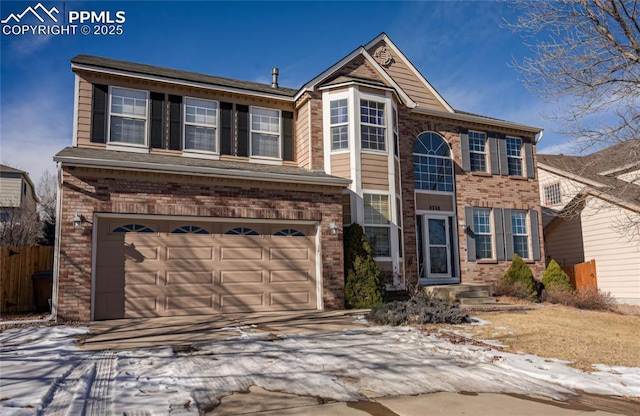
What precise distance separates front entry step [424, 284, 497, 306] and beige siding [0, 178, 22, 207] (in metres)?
25.9

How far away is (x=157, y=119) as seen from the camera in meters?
13.3

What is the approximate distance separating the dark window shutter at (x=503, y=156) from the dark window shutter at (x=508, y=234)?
4.81 feet

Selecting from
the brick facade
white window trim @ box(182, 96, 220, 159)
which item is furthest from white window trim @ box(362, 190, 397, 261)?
white window trim @ box(182, 96, 220, 159)

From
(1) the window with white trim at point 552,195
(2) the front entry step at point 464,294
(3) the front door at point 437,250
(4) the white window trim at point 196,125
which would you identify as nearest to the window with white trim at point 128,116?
(4) the white window trim at point 196,125

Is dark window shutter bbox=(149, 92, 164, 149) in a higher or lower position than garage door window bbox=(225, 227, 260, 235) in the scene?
higher

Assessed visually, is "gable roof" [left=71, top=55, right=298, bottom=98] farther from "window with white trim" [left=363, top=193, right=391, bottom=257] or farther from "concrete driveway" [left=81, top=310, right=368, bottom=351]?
"concrete driveway" [left=81, top=310, right=368, bottom=351]

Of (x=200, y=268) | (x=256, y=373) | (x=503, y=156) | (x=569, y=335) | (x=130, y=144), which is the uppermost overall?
(x=503, y=156)

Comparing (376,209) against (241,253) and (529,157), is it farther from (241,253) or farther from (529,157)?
(529,157)

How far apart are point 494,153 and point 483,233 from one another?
9.89ft

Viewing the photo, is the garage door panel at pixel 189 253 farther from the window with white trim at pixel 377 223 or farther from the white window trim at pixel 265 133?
the window with white trim at pixel 377 223

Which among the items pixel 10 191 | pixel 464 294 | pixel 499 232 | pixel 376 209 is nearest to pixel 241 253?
pixel 376 209

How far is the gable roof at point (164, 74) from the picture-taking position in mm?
12661

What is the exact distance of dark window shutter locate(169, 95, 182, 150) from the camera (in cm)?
1336

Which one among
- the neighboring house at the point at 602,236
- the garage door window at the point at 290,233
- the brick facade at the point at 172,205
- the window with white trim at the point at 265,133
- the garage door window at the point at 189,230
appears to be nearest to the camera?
the brick facade at the point at 172,205
